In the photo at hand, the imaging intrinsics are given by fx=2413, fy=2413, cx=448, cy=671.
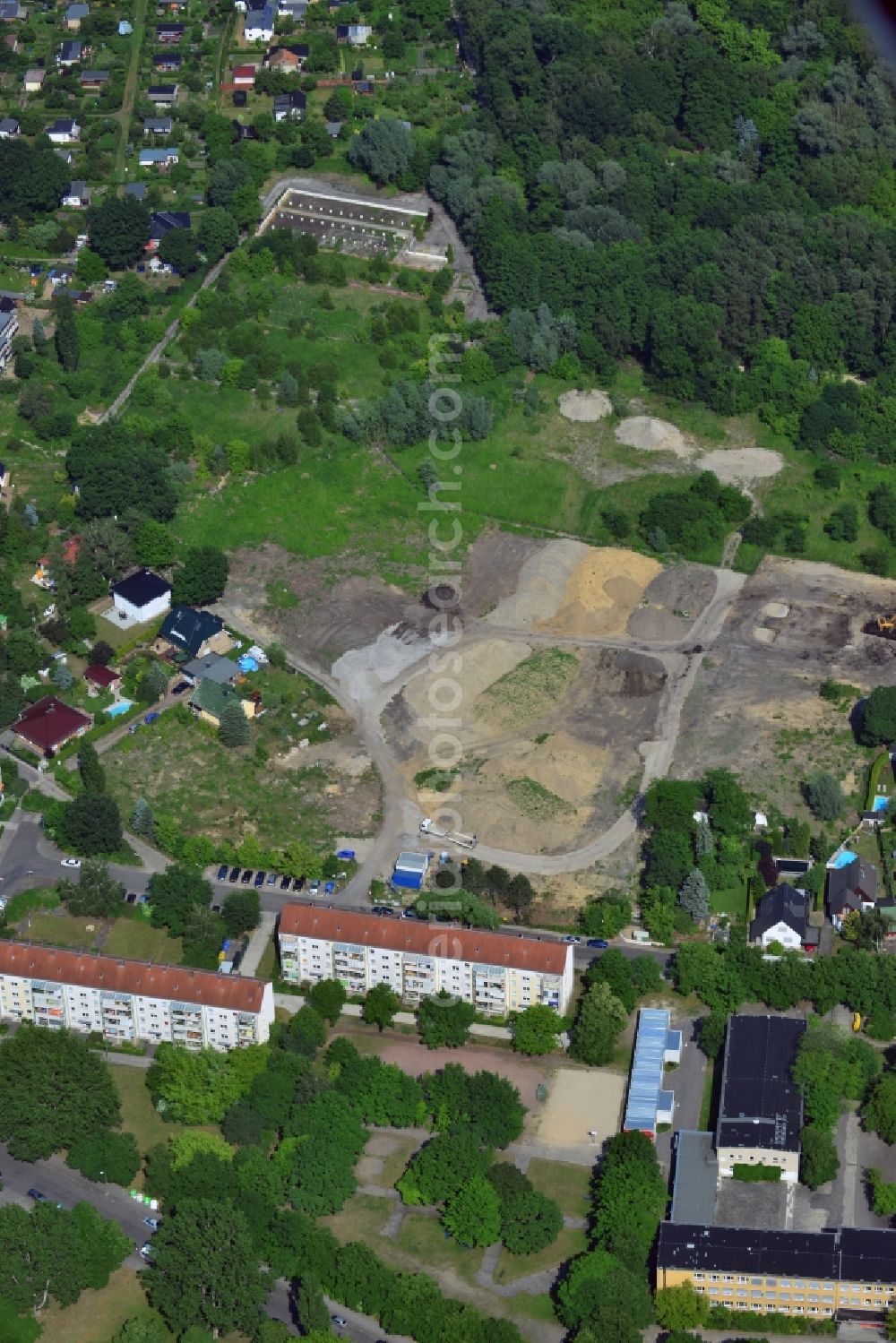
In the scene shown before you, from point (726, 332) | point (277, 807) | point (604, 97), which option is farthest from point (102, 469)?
point (604, 97)

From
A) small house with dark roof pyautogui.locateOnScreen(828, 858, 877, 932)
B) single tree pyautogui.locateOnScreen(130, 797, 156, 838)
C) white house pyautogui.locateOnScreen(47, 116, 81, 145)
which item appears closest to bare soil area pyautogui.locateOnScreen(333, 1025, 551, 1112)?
single tree pyautogui.locateOnScreen(130, 797, 156, 838)

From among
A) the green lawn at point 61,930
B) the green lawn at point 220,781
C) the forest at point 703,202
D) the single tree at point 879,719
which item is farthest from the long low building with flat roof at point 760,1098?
the forest at point 703,202

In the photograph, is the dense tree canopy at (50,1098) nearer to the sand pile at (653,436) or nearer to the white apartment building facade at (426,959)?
the white apartment building facade at (426,959)

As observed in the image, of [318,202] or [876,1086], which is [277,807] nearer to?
[876,1086]

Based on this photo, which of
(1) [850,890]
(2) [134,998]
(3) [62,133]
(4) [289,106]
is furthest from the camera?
(4) [289,106]

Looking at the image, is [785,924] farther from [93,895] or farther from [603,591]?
[93,895]

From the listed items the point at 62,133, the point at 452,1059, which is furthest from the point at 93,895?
the point at 62,133
